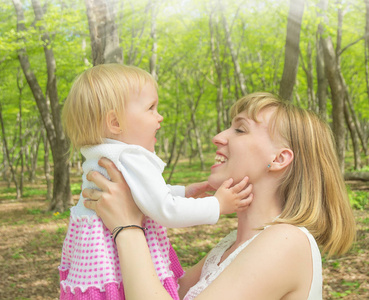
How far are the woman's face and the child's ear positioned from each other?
20.4 inches

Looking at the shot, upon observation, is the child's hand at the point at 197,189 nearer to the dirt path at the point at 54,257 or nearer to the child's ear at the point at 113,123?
the child's ear at the point at 113,123

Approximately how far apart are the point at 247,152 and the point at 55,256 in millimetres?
7235

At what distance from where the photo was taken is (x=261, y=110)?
76.0 inches

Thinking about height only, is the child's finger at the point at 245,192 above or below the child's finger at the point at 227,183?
below

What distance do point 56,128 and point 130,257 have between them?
34.6 feet

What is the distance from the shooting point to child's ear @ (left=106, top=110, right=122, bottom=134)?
192cm

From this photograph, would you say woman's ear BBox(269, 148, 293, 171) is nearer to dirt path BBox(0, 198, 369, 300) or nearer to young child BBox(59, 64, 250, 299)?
young child BBox(59, 64, 250, 299)

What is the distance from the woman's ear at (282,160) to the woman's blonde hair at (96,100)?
31.9 inches

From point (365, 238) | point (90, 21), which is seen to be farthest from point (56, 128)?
point (365, 238)

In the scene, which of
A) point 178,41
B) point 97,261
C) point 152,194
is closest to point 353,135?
point 178,41

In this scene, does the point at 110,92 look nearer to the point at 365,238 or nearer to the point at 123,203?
the point at 123,203

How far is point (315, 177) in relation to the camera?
1.81 metres

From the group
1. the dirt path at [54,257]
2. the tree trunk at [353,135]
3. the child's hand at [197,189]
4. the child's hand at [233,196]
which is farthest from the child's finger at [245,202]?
the tree trunk at [353,135]

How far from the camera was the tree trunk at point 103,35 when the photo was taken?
4625mm
